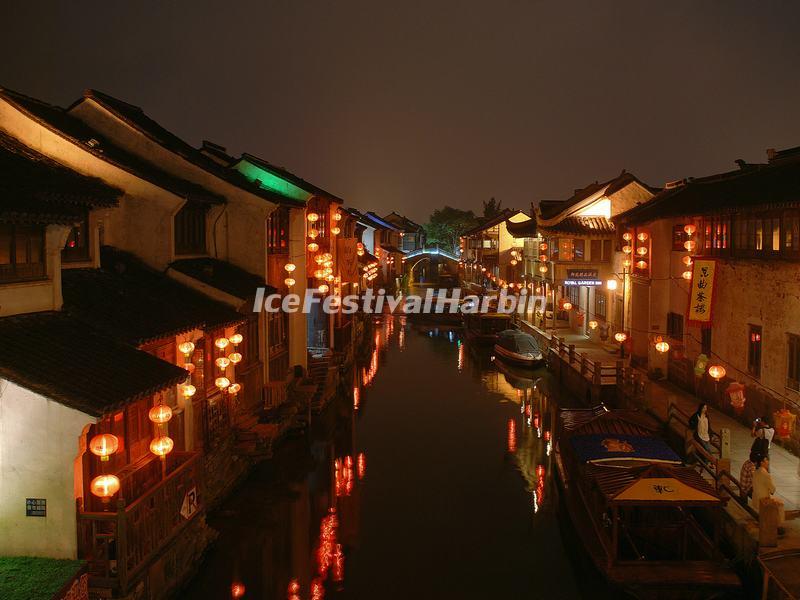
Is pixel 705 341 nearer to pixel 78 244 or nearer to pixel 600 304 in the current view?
pixel 600 304

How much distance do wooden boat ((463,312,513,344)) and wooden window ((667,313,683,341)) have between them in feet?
67.8

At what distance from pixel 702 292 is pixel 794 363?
4.61 m

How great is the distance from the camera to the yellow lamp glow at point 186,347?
15.9 metres

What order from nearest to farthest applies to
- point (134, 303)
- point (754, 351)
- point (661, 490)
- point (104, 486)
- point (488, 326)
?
point (104, 486)
point (661, 490)
point (134, 303)
point (754, 351)
point (488, 326)

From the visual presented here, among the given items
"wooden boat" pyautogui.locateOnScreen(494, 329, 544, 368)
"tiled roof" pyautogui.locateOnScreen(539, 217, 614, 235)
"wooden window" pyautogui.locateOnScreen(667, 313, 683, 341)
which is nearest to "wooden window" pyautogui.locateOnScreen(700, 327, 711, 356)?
"wooden window" pyautogui.locateOnScreen(667, 313, 683, 341)

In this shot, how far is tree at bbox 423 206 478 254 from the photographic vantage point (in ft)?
392

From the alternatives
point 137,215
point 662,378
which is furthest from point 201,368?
point 662,378

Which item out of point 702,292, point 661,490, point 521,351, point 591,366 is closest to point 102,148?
point 661,490

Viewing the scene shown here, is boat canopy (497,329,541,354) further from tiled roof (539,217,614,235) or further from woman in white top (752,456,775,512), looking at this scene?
woman in white top (752,456,775,512)

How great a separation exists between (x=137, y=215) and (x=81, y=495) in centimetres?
964

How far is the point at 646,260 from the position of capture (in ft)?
95.9

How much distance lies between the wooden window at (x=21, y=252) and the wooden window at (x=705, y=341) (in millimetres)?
21063

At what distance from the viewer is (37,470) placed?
1048 cm

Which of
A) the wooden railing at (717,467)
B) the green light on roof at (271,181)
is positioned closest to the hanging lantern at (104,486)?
the wooden railing at (717,467)
